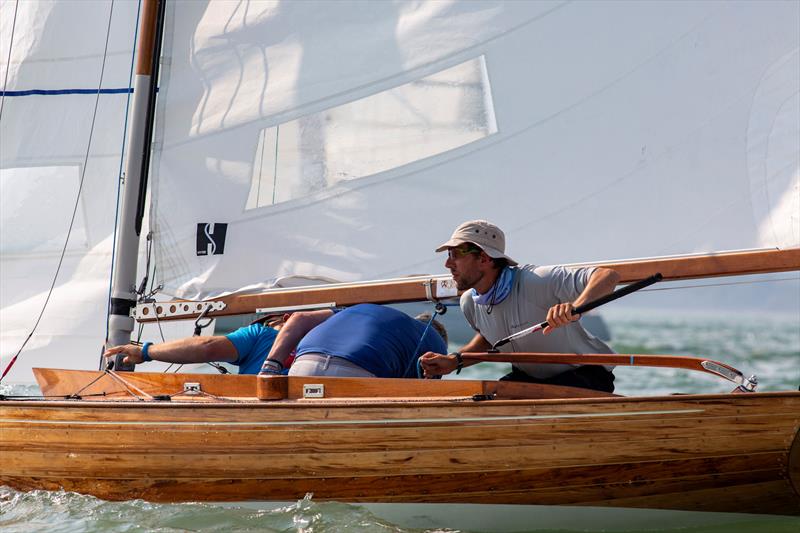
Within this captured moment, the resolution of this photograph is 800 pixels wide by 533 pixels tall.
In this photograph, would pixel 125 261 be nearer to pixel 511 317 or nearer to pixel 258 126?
pixel 258 126

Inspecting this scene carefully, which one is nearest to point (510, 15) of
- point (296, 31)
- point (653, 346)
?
point (296, 31)

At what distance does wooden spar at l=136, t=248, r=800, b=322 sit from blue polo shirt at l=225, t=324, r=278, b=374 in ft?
0.93

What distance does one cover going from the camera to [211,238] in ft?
16.3

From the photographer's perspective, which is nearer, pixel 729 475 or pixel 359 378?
pixel 729 475

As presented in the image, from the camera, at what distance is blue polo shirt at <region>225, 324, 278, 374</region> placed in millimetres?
4383

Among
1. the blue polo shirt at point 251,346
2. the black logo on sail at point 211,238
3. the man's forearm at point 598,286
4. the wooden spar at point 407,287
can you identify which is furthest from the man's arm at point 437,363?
the black logo on sail at point 211,238

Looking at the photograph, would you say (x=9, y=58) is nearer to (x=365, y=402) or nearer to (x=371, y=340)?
(x=371, y=340)

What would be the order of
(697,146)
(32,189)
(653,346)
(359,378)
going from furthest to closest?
(653,346) → (32,189) → (697,146) → (359,378)

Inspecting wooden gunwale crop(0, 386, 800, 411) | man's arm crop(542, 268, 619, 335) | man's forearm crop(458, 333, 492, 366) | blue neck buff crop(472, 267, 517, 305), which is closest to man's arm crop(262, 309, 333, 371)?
wooden gunwale crop(0, 386, 800, 411)

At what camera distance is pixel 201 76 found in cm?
505

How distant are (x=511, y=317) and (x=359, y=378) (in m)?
0.61

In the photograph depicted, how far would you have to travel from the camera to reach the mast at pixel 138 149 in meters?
4.95

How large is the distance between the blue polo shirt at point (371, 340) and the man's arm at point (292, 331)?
7 cm

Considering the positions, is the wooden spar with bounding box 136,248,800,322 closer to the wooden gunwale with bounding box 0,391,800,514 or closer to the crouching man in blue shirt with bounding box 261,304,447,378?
the crouching man in blue shirt with bounding box 261,304,447,378
